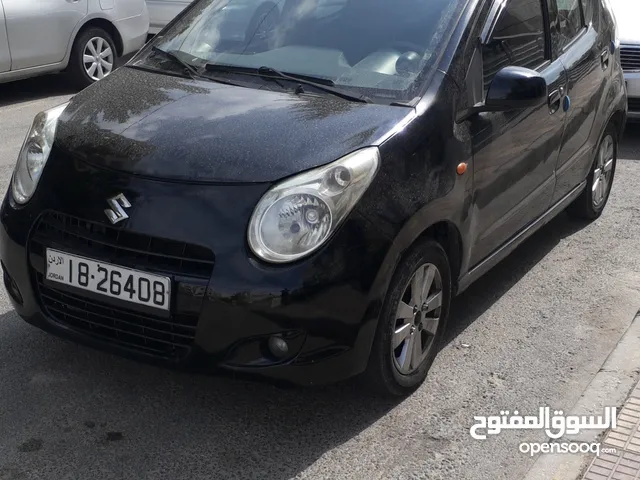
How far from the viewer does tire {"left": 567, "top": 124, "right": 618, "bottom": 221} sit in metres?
5.95

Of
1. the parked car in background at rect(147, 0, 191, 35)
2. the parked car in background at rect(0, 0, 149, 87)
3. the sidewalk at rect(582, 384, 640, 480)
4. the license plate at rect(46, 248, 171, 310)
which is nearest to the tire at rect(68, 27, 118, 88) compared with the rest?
the parked car in background at rect(0, 0, 149, 87)

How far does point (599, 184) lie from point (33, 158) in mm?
3694

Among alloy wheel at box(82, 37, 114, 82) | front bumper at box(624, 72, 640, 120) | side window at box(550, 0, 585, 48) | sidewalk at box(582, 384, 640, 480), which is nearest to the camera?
sidewalk at box(582, 384, 640, 480)

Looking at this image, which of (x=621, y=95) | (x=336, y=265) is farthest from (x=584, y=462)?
(x=621, y=95)

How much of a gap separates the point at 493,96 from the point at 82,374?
2.07 metres

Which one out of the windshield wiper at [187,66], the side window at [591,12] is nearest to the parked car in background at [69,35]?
the windshield wiper at [187,66]

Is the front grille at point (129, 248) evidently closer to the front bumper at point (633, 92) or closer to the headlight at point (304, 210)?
the headlight at point (304, 210)

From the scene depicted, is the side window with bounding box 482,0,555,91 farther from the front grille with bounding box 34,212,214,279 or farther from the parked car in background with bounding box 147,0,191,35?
the parked car in background with bounding box 147,0,191,35

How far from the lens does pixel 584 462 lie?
11.9 ft

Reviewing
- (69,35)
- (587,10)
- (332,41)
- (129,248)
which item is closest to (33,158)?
(129,248)

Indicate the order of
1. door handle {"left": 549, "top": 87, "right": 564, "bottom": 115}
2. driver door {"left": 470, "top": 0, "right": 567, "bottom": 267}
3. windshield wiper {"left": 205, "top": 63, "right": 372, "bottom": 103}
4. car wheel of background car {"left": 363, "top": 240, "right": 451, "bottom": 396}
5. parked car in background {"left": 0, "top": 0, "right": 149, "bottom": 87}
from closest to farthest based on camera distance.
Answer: car wheel of background car {"left": 363, "top": 240, "right": 451, "bottom": 396} < windshield wiper {"left": 205, "top": 63, "right": 372, "bottom": 103} < driver door {"left": 470, "top": 0, "right": 567, "bottom": 267} < door handle {"left": 549, "top": 87, "right": 564, "bottom": 115} < parked car in background {"left": 0, "top": 0, "right": 149, "bottom": 87}

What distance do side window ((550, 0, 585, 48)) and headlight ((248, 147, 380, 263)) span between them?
2.18 meters

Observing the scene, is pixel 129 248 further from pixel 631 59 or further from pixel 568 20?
pixel 631 59

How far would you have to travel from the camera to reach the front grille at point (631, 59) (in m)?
8.34
